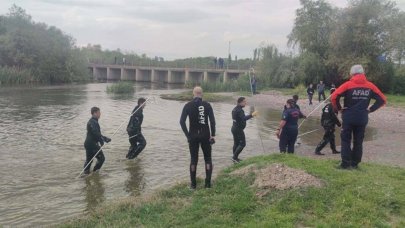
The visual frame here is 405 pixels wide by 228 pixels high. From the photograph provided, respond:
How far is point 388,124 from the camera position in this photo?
25984 millimetres

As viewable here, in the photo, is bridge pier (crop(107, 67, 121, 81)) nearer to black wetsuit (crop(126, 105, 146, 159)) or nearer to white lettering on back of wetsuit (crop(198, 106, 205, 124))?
black wetsuit (crop(126, 105, 146, 159))

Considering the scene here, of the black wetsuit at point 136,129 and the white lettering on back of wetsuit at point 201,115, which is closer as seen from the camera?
the white lettering on back of wetsuit at point 201,115

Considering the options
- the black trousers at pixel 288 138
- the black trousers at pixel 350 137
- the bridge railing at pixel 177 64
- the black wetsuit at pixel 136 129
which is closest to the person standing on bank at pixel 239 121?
the black trousers at pixel 288 138

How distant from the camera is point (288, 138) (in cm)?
1299

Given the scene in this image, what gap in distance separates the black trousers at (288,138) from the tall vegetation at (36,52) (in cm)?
5517

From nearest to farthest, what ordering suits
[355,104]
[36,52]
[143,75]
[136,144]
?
[355,104]
[136,144]
[36,52]
[143,75]

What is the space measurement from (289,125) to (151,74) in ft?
250

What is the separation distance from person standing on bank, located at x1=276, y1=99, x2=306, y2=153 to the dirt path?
242cm

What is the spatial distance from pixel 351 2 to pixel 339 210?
3904cm

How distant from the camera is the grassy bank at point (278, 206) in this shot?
7066 millimetres

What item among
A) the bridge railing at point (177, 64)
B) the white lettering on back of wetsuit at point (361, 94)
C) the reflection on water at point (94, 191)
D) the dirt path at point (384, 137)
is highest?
the bridge railing at point (177, 64)

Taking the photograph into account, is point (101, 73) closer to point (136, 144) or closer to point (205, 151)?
point (136, 144)

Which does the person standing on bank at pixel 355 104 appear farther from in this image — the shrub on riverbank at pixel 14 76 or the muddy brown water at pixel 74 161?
the shrub on riverbank at pixel 14 76

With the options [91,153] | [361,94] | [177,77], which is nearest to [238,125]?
[91,153]
